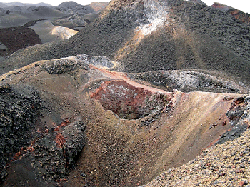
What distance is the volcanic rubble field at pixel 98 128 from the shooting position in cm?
1402

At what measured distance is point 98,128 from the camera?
62.8 feet

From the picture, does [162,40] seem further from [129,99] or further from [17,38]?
[17,38]

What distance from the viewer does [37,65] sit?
23.8 meters

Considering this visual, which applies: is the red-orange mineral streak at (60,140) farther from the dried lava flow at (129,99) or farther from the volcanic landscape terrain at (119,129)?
the dried lava flow at (129,99)

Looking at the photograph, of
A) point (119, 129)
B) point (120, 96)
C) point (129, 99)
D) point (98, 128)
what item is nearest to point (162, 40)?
point (129, 99)

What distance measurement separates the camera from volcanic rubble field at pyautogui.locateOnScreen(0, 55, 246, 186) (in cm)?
1402

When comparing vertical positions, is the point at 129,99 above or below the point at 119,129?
above

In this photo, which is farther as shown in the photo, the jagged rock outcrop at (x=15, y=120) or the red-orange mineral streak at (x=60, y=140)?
the red-orange mineral streak at (x=60, y=140)

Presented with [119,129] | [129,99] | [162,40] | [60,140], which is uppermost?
[162,40]

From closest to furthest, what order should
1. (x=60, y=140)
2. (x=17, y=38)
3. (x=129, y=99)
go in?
(x=60, y=140) < (x=129, y=99) < (x=17, y=38)

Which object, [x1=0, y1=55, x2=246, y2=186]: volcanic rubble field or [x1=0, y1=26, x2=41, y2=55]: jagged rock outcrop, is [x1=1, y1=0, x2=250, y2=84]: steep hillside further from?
[x1=0, y1=55, x2=246, y2=186]: volcanic rubble field

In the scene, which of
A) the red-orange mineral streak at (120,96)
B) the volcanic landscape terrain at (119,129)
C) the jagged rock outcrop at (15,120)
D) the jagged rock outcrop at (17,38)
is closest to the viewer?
the volcanic landscape terrain at (119,129)

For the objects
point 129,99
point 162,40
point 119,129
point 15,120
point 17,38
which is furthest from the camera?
point 17,38

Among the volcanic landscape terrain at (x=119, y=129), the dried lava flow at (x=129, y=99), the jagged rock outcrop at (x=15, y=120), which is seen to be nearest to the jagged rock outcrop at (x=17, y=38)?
the volcanic landscape terrain at (x=119, y=129)
